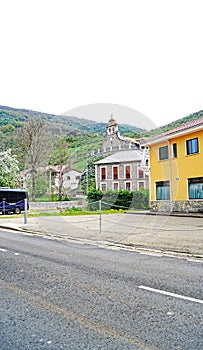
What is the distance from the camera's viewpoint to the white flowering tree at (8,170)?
143 ft

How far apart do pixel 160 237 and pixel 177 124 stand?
606 inches

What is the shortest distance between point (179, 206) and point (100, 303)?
20511 millimetres

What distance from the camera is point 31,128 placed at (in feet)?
90.5

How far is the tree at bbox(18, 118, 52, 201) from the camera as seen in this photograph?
22.4 m

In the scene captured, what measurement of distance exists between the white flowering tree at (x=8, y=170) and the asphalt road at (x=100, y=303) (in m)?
36.4

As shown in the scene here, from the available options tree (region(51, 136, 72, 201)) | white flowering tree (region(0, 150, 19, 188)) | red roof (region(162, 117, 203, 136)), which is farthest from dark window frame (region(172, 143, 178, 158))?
white flowering tree (region(0, 150, 19, 188))

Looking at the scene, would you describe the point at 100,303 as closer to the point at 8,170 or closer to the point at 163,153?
the point at 163,153

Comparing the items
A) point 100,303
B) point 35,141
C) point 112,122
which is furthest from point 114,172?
point 100,303

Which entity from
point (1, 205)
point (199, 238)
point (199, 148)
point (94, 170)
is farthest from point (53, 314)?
point (1, 205)

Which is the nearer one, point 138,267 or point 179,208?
point 138,267

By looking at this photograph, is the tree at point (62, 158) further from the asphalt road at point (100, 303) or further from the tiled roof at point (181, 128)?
the asphalt road at point (100, 303)

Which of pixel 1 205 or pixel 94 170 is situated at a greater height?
pixel 94 170

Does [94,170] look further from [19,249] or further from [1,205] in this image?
[1,205]

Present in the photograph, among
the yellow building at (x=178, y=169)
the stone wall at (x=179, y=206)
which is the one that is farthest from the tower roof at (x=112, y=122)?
the stone wall at (x=179, y=206)
